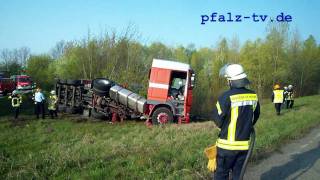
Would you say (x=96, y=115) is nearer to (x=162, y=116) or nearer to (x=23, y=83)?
(x=162, y=116)

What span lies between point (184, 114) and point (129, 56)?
12893 mm

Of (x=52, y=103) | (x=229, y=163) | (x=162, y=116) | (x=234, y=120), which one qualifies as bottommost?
(x=162, y=116)

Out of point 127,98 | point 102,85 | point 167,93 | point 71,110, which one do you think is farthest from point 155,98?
point 71,110

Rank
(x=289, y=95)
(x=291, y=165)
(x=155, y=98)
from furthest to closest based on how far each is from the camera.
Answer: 1. (x=289, y=95)
2. (x=155, y=98)
3. (x=291, y=165)

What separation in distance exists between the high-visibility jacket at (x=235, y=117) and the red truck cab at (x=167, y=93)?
40.3ft

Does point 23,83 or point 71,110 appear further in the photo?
point 23,83

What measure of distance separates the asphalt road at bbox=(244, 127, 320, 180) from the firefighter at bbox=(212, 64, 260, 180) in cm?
218

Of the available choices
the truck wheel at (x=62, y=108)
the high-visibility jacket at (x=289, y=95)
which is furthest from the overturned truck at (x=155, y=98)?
the high-visibility jacket at (x=289, y=95)

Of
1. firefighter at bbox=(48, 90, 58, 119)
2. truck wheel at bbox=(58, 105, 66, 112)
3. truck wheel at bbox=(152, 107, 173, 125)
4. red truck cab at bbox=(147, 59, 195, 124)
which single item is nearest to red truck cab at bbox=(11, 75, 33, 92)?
truck wheel at bbox=(58, 105, 66, 112)

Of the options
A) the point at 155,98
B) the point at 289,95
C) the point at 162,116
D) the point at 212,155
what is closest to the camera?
the point at 212,155

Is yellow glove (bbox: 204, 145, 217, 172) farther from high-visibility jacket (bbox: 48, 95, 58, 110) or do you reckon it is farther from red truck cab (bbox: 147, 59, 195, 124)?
high-visibility jacket (bbox: 48, 95, 58, 110)

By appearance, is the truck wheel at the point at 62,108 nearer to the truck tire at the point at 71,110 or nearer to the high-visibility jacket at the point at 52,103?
the truck tire at the point at 71,110

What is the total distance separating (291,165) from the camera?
26.7 feet

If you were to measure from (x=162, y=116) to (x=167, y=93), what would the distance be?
40.9 inches
